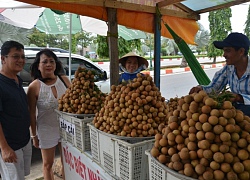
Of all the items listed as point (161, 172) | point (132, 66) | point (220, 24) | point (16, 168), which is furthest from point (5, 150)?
point (220, 24)

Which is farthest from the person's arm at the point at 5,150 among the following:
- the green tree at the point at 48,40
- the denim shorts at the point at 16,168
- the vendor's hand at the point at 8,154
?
the green tree at the point at 48,40

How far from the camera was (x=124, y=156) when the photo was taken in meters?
1.48

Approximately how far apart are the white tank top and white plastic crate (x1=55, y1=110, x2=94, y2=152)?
287 mm

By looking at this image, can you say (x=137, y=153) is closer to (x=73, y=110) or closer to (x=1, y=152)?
(x=73, y=110)

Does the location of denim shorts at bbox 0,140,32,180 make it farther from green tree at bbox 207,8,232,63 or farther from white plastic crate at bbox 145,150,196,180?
green tree at bbox 207,8,232,63

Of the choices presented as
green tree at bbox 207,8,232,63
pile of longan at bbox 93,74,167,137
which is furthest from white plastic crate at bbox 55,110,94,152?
green tree at bbox 207,8,232,63

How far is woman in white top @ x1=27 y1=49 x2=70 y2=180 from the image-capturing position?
2.52 meters

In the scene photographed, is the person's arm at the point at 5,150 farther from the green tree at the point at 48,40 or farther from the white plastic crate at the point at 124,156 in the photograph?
the green tree at the point at 48,40

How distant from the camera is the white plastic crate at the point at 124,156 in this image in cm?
144

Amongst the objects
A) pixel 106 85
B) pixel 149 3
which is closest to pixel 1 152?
pixel 149 3

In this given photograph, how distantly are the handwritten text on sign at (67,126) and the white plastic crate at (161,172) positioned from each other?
42.5 inches

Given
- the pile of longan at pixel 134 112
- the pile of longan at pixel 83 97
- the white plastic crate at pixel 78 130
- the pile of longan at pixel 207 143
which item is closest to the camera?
the pile of longan at pixel 207 143

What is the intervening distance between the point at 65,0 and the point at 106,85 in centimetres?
363

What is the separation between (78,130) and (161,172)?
1.09m
